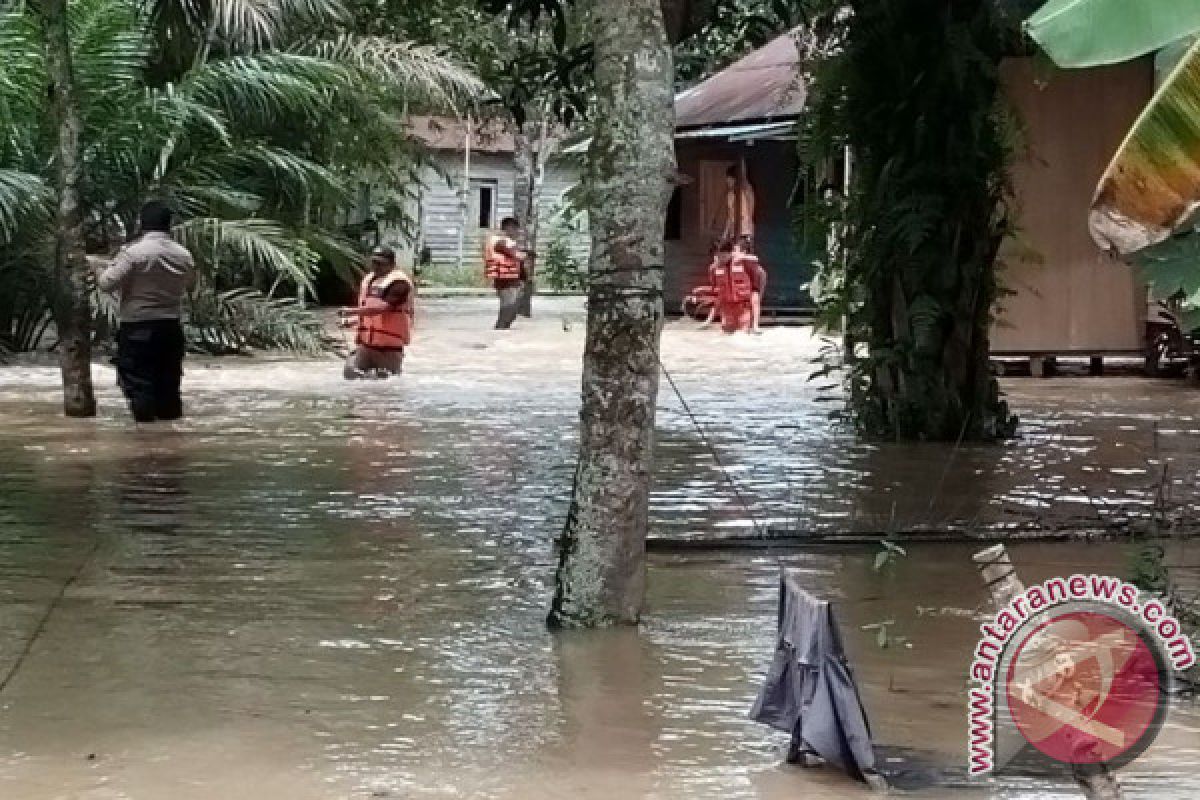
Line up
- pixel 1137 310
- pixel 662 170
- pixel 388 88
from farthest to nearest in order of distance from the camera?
pixel 388 88
pixel 1137 310
pixel 662 170

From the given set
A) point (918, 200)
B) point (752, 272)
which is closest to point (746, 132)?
point (752, 272)

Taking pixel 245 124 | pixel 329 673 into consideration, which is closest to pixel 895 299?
pixel 329 673

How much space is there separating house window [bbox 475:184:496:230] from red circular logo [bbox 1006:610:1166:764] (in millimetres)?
40751

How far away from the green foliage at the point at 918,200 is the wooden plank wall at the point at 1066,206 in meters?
3.10

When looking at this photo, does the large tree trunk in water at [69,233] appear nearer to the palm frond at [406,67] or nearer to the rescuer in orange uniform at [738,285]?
the palm frond at [406,67]

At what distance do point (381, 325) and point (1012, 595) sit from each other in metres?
12.1

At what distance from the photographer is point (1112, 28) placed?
418 centimetres

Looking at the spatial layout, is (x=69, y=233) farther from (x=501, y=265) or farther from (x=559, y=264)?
(x=559, y=264)

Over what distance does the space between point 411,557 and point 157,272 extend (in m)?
5.60

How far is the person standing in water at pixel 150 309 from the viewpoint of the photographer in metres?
13.2

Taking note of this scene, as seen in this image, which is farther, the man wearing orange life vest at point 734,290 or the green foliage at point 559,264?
the green foliage at point 559,264

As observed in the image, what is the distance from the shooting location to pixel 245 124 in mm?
20062

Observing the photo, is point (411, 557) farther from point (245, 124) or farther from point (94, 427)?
point (245, 124)

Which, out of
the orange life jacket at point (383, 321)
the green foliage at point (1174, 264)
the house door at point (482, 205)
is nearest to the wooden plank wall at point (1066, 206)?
the orange life jacket at point (383, 321)
